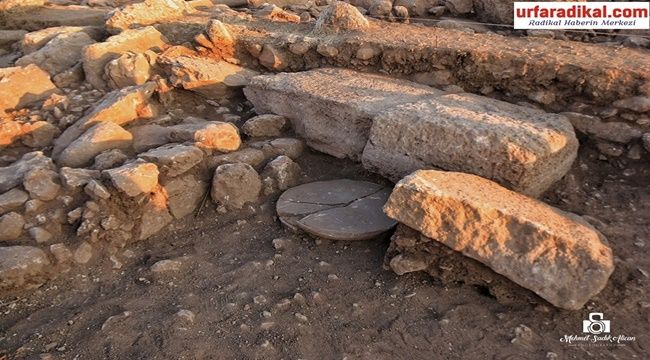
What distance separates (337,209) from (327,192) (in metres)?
0.22

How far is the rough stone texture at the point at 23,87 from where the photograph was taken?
4234 millimetres

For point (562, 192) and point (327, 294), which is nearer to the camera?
point (327, 294)

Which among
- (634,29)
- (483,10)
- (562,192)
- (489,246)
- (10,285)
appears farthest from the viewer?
(483,10)

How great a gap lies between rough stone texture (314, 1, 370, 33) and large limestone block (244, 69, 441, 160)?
585mm

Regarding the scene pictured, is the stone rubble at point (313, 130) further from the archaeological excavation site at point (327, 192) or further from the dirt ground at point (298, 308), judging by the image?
the dirt ground at point (298, 308)

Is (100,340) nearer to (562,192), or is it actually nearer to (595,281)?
(595,281)

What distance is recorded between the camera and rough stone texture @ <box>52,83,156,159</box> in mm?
3879

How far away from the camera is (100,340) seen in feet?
8.57

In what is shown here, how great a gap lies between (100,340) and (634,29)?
5.08 metres

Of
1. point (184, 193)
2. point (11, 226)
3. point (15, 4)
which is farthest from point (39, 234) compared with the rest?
point (15, 4)

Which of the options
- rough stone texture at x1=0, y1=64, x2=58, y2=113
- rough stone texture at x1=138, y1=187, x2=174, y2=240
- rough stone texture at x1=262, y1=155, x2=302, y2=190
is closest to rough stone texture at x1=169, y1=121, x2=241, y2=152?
rough stone texture at x1=262, y1=155, x2=302, y2=190

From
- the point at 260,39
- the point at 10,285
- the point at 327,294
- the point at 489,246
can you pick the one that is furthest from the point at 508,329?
the point at 260,39

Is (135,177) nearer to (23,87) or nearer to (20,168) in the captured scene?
(20,168)

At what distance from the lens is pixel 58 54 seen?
4.73 metres
